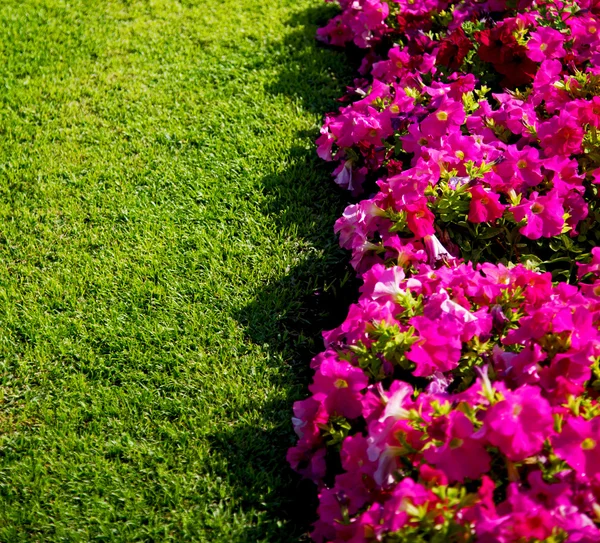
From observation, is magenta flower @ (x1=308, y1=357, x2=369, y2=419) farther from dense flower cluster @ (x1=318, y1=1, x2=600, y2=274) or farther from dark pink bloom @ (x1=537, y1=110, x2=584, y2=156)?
dark pink bloom @ (x1=537, y1=110, x2=584, y2=156)

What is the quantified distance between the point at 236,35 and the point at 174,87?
27.4 inches

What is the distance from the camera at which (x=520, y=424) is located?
1.83m

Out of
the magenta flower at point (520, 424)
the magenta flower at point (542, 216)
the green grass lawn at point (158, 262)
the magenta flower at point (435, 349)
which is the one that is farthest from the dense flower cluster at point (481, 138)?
the magenta flower at point (520, 424)

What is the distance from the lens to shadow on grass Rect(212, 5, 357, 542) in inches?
90.5

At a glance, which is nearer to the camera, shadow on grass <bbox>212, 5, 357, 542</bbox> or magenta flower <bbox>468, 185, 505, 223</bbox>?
shadow on grass <bbox>212, 5, 357, 542</bbox>

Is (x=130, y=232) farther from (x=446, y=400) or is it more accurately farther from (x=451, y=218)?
(x=446, y=400)

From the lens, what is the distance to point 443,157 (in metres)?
2.81

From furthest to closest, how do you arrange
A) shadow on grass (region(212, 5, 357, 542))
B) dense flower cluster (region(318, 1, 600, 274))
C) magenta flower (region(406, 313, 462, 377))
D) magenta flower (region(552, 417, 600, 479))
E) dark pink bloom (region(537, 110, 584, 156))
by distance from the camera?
dark pink bloom (region(537, 110, 584, 156)), dense flower cluster (region(318, 1, 600, 274)), shadow on grass (region(212, 5, 357, 542)), magenta flower (region(406, 313, 462, 377)), magenta flower (region(552, 417, 600, 479))

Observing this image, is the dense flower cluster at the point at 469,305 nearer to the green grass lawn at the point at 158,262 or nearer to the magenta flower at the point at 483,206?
the magenta flower at the point at 483,206

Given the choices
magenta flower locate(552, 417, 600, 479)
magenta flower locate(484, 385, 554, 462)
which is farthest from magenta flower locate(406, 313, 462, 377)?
magenta flower locate(552, 417, 600, 479)

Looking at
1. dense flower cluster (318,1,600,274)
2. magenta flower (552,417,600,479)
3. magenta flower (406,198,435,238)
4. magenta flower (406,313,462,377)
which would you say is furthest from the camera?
dense flower cluster (318,1,600,274)

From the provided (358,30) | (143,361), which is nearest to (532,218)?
(143,361)

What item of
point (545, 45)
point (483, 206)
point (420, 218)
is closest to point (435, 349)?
point (420, 218)

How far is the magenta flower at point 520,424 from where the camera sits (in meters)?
1.81
